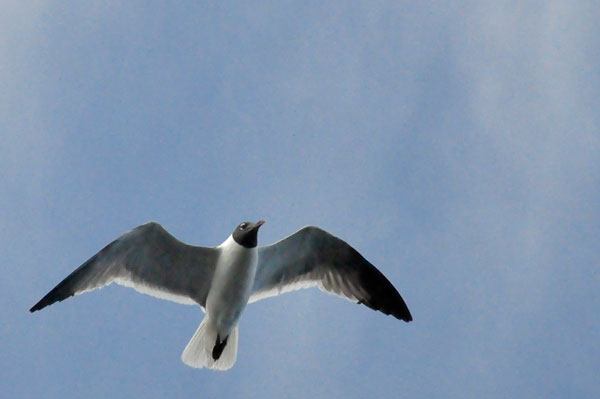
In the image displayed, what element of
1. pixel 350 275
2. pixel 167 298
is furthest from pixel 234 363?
pixel 350 275

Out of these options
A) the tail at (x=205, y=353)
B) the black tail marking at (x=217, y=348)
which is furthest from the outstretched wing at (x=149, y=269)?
the black tail marking at (x=217, y=348)

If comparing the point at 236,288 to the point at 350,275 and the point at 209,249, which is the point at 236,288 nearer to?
the point at 209,249

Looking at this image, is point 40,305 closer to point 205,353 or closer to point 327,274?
point 205,353

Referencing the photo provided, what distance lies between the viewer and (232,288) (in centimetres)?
890

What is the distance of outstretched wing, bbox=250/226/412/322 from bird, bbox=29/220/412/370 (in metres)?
0.01

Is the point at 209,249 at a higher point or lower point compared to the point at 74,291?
higher

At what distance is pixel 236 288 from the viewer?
8898 millimetres

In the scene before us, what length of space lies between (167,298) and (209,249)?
0.80 m

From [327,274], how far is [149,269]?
200 centimetres

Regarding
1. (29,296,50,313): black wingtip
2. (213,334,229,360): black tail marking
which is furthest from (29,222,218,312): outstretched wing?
(213,334,229,360): black tail marking

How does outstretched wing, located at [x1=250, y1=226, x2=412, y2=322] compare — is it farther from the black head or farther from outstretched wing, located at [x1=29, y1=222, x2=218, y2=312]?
outstretched wing, located at [x1=29, y1=222, x2=218, y2=312]

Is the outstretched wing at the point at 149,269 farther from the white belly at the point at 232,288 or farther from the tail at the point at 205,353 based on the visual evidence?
the tail at the point at 205,353

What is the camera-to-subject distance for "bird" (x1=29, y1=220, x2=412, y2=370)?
29.0ft

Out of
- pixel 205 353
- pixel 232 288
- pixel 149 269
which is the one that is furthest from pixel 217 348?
pixel 149 269
